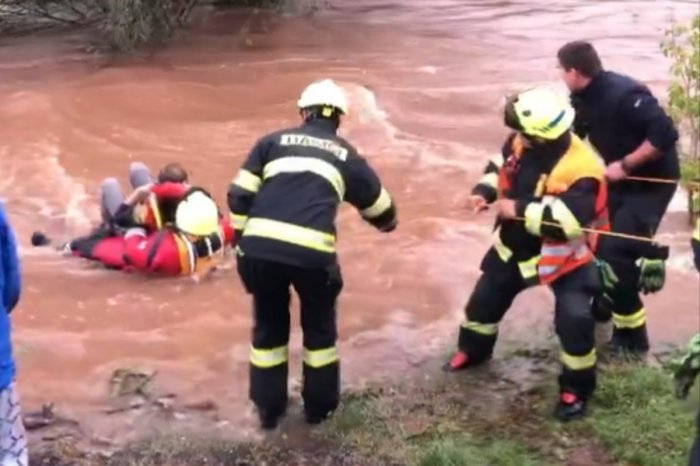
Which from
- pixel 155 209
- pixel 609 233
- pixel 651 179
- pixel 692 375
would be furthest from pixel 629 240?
pixel 155 209

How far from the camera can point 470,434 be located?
6.18m

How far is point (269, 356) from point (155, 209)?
3485 mm

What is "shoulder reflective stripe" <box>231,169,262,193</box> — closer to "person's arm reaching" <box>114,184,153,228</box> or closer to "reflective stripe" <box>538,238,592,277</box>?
"reflective stripe" <box>538,238,592,277</box>

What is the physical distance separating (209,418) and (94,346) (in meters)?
1.55

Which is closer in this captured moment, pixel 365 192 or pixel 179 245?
pixel 365 192

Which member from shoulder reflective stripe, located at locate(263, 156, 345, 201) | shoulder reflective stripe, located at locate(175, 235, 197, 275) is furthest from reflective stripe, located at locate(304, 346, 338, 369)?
shoulder reflective stripe, located at locate(175, 235, 197, 275)

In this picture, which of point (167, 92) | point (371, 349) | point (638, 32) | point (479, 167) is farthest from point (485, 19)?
point (371, 349)

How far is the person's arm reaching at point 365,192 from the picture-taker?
19.9 feet

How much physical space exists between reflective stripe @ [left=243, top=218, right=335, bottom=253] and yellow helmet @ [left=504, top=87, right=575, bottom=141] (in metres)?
1.13

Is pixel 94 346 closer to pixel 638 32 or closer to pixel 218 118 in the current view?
pixel 218 118

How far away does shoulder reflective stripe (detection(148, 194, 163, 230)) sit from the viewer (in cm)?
944

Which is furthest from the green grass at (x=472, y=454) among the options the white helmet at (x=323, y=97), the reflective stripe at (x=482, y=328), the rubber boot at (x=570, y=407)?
the white helmet at (x=323, y=97)

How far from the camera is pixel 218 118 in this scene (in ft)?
45.1

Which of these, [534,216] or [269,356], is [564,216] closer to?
[534,216]
